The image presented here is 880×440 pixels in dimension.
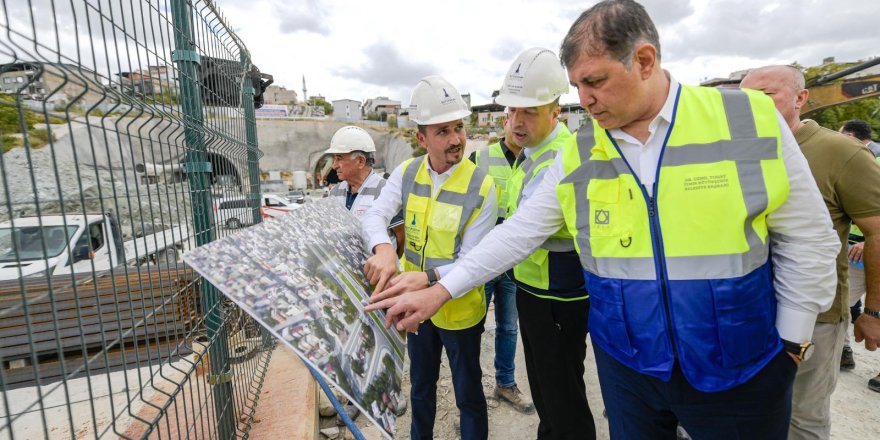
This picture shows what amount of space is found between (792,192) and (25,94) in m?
1.97

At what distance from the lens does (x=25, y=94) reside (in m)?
0.88

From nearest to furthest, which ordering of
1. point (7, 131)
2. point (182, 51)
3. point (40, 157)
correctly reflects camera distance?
point (7, 131)
point (40, 157)
point (182, 51)

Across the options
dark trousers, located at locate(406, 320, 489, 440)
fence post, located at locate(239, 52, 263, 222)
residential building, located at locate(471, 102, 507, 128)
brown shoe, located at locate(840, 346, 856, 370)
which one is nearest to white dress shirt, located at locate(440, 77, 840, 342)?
dark trousers, located at locate(406, 320, 489, 440)

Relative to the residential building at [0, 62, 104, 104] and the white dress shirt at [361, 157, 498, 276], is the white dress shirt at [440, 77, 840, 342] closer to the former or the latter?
the white dress shirt at [361, 157, 498, 276]

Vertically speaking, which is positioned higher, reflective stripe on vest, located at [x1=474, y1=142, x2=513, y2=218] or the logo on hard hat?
the logo on hard hat

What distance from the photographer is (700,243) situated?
132 cm

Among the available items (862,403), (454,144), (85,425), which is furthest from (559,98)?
(85,425)

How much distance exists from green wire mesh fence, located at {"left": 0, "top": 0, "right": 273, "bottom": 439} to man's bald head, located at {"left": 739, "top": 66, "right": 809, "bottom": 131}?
9.37 ft

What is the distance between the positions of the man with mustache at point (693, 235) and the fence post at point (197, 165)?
98 centimetres

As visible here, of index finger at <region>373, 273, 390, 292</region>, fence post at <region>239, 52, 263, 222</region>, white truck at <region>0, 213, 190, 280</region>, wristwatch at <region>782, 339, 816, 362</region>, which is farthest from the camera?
fence post at <region>239, 52, 263, 222</region>

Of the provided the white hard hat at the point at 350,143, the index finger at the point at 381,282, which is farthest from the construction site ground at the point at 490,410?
the white hard hat at the point at 350,143

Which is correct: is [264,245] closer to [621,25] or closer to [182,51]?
[182,51]

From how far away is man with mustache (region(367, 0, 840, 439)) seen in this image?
132 centimetres

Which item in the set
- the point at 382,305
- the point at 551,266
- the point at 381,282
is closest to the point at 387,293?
the point at 382,305
